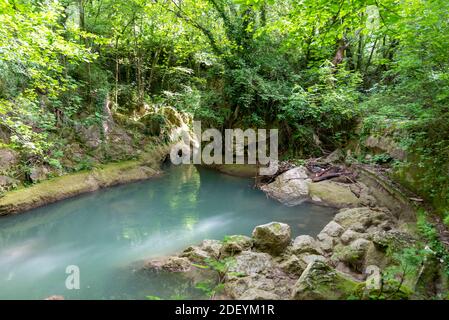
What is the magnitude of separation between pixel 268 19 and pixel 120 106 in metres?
7.71

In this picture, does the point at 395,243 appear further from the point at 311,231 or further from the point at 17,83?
Answer: the point at 17,83

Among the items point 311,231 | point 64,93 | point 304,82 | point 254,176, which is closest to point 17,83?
point 64,93

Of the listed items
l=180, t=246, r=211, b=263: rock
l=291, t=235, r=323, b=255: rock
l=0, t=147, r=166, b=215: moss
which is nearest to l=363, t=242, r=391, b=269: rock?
l=291, t=235, r=323, b=255: rock

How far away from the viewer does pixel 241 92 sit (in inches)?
464

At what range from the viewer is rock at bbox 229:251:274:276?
4402 millimetres

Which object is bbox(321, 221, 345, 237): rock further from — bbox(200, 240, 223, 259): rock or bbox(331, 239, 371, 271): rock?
bbox(200, 240, 223, 259): rock

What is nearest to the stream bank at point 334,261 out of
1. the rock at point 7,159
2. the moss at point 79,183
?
the moss at point 79,183

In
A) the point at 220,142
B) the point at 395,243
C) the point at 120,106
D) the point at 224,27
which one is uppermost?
the point at 224,27

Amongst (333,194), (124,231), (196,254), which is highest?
(333,194)

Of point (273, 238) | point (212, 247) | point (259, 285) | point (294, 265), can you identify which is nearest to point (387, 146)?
point (273, 238)

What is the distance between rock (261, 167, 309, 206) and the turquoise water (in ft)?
1.17

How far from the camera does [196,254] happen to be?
17.3 ft

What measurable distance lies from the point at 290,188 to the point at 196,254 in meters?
4.65

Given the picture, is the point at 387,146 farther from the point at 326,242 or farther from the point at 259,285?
the point at 259,285
